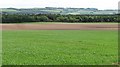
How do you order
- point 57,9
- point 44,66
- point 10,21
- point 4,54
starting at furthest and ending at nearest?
point 57,9 < point 10,21 < point 4,54 < point 44,66

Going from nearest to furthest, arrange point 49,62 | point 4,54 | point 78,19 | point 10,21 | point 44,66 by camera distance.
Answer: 1. point 44,66
2. point 49,62
3. point 4,54
4. point 10,21
5. point 78,19

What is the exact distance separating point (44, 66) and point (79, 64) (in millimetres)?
1337

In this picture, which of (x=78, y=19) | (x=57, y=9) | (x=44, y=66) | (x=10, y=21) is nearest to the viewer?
(x=44, y=66)

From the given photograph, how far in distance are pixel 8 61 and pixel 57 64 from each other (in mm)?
1981

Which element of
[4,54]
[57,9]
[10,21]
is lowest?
[57,9]

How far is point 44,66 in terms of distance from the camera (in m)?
11.0

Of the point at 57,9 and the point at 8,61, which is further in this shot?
the point at 57,9

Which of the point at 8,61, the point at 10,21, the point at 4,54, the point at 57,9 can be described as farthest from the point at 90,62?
the point at 57,9

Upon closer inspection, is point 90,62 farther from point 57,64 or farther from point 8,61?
point 8,61

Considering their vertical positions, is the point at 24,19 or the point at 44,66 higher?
the point at 44,66

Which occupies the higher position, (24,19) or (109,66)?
(109,66)

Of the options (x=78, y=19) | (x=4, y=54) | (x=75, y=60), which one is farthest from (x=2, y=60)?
(x=78, y=19)

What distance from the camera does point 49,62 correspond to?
11.9 m

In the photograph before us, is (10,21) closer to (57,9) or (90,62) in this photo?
(57,9)
